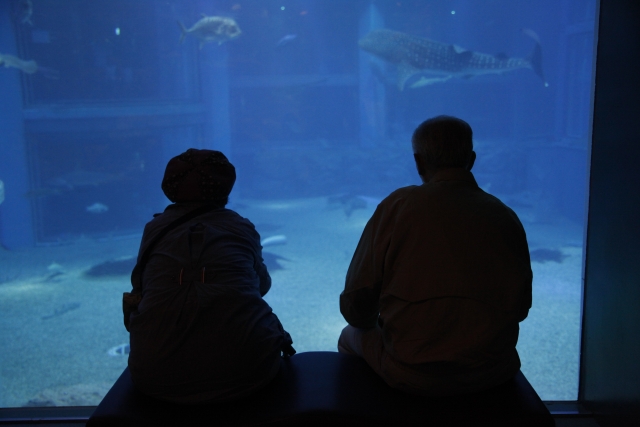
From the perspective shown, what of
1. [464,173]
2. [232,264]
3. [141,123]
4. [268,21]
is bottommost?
[232,264]

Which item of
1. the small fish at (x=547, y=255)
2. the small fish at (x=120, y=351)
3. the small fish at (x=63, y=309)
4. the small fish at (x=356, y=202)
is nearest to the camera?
the small fish at (x=120, y=351)

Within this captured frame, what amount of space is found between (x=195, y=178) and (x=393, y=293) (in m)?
0.73

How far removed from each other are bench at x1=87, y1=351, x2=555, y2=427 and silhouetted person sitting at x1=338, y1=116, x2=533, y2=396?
5 centimetres

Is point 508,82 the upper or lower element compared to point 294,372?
upper

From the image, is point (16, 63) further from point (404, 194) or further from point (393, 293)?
point (393, 293)

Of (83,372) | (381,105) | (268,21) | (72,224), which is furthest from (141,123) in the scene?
(268,21)

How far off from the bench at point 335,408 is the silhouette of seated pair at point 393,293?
3cm

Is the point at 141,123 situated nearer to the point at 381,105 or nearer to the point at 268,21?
the point at 381,105

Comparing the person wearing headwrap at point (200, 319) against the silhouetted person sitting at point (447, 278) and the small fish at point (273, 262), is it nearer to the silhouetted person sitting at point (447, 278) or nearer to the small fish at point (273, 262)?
the silhouetted person sitting at point (447, 278)

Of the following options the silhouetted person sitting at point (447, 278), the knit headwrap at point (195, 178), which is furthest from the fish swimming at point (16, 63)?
the silhouetted person sitting at point (447, 278)

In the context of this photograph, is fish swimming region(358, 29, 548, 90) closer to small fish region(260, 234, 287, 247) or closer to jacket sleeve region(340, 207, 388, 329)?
small fish region(260, 234, 287, 247)

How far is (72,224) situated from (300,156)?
9.90 metres

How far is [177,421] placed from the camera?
46.9 inches

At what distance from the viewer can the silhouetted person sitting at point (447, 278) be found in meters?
1.21
